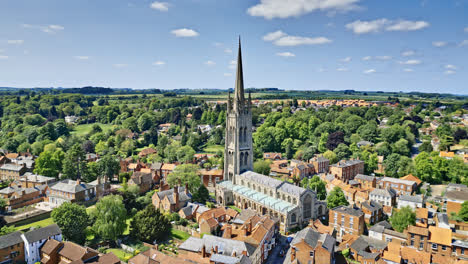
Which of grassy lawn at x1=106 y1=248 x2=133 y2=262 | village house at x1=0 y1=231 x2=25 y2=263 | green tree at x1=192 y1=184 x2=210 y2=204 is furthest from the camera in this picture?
green tree at x1=192 y1=184 x2=210 y2=204

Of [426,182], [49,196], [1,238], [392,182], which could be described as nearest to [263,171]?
[392,182]

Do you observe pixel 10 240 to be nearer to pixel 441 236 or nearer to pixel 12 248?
pixel 12 248

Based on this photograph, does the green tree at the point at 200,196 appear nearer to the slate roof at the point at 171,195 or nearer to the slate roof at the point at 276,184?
the slate roof at the point at 171,195

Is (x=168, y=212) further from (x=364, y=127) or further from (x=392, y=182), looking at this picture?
(x=364, y=127)

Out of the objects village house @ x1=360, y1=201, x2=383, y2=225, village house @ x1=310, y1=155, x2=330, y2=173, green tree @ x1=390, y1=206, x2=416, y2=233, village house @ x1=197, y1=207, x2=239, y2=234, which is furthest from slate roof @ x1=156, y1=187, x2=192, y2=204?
village house @ x1=310, y1=155, x2=330, y2=173

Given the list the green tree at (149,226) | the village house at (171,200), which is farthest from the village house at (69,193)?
the green tree at (149,226)

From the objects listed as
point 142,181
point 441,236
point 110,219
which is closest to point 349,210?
point 441,236

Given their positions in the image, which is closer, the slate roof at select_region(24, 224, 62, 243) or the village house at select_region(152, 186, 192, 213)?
the slate roof at select_region(24, 224, 62, 243)

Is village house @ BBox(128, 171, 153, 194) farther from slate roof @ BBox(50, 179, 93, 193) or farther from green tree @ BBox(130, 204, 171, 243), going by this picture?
green tree @ BBox(130, 204, 171, 243)
